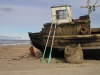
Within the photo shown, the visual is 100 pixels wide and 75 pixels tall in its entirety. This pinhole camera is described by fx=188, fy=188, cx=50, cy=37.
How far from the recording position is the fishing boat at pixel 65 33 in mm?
9508

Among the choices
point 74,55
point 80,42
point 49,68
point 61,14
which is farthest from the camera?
point 61,14

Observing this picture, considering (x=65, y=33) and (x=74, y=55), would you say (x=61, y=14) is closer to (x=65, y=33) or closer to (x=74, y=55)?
(x=65, y=33)

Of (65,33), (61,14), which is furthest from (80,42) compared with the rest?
(61,14)

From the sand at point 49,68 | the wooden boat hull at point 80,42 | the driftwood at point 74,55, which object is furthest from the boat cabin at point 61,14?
the sand at point 49,68

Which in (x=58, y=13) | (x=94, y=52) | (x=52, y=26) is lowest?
(x=94, y=52)

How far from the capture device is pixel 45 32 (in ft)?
35.2

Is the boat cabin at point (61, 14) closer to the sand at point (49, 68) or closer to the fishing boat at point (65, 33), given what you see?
the fishing boat at point (65, 33)

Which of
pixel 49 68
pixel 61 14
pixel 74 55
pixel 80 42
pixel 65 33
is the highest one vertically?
pixel 61 14

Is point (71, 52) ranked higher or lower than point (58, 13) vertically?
lower

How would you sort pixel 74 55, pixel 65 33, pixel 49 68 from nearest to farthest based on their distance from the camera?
pixel 49 68 → pixel 74 55 → pixel 65 33

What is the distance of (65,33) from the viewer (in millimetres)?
10172

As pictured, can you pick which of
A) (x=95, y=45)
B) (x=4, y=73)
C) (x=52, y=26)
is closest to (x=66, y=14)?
(x=52, y=26)

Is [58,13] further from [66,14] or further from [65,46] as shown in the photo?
[65,46]

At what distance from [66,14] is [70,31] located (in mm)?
1371
